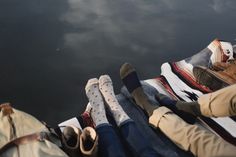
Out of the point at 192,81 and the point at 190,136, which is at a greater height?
the point at 192,81

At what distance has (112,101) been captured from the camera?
8.48 ft

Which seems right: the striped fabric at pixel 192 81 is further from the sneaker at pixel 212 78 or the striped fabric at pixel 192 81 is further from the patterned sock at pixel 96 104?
the patterned sock at pixel 96 104

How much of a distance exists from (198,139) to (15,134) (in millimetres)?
974

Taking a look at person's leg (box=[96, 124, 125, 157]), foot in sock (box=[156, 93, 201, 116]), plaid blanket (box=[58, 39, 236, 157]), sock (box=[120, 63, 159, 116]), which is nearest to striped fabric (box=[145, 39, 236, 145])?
plaid blanket (box=[58, 39, 236, 157])

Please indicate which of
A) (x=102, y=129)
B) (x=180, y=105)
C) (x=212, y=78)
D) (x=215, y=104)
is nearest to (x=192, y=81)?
(x=212, y=78)

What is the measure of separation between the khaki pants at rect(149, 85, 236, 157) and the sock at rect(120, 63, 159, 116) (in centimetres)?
11

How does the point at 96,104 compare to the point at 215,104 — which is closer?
the point at 215,104

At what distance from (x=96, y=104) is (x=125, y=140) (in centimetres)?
37

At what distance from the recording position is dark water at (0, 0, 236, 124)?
10.0ft

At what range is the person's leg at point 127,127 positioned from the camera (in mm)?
2146

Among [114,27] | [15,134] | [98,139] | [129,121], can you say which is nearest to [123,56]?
[114,27]

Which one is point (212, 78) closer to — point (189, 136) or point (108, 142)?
point (189, 136)

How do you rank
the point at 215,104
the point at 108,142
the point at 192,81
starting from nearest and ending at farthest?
the point at 108,142 → the point at 215,104 → the point at 192,81

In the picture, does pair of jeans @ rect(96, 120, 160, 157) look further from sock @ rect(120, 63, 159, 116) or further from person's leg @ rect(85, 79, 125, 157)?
sock @ rect(120, 63, 159, 116)
